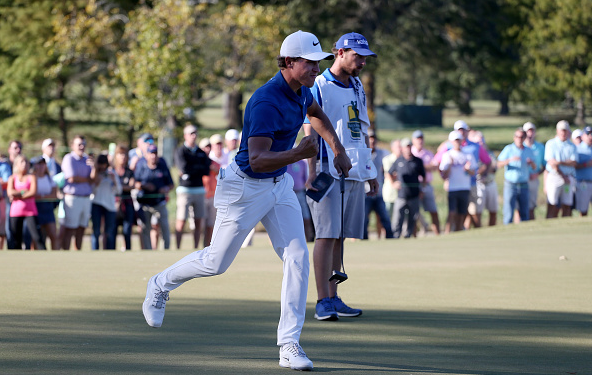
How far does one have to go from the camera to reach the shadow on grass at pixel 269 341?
5312 mm

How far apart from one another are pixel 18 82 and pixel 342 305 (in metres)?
31.6

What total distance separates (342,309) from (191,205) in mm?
8403

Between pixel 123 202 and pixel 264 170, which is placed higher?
pixel 264 170

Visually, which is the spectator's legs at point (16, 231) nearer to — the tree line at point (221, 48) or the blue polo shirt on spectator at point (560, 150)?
the blue polo shirt on spectator at point (560, 150)

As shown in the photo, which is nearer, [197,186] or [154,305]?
[154,305]

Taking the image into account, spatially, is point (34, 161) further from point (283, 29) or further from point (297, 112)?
point (283, 29)

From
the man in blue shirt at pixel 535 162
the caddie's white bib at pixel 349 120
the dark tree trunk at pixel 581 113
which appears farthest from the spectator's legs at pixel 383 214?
the dark tree trunk at pixel 581 113

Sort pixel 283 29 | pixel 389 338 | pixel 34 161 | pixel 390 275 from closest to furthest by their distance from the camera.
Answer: pixel 389 338
pixel 390 275
pixel 34 161
pixel 283 29

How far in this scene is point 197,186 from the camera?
15.2 metres

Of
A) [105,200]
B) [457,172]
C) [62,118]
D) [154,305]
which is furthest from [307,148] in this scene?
[62,118]

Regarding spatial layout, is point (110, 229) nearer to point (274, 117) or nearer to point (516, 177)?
point (516, 177)

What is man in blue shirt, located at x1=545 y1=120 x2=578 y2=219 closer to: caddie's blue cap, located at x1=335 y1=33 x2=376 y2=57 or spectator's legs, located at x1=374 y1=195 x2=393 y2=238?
spectator's legs, located at x1=374 y1=195 x2=393 y2=238

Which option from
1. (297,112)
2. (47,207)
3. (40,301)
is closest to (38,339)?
(40,301)

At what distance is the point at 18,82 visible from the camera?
36.3 metres
